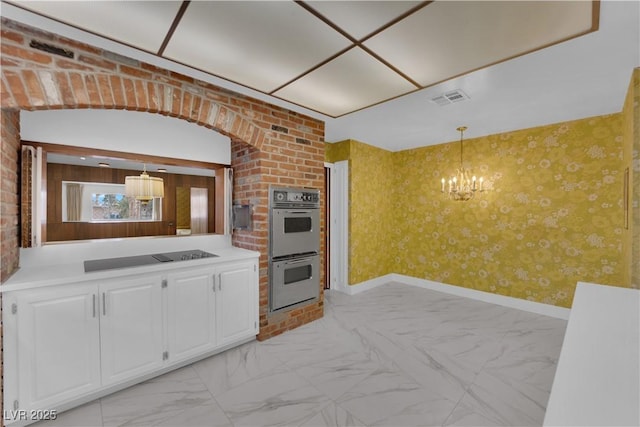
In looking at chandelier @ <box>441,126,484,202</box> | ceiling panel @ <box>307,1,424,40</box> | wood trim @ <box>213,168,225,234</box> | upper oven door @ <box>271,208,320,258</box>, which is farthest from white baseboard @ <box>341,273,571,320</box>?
ceiling panel @ <box>307,1,424,40</box>

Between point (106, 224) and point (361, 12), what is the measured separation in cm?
273

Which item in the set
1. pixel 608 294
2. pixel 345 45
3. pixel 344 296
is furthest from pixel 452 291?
pixel 345 45

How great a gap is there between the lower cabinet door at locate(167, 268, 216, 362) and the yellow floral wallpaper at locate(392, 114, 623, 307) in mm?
3623

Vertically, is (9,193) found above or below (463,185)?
below

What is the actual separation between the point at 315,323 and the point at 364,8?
3.02 meters

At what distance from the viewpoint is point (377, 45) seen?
177cm

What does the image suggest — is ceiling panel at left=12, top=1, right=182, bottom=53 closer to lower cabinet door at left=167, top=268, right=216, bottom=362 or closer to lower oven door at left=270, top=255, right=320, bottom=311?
lower cabinet door at left=167, top=268, right=216, bottom=362

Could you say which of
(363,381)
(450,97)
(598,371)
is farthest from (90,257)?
(450,97)

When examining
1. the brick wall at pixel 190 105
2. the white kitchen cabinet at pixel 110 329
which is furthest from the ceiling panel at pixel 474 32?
the white kitchen cabinet at pixel 110 329

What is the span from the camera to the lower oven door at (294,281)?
288cm

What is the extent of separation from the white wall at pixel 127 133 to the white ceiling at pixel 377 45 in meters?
0.77

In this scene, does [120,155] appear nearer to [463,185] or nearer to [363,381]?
[363,381]

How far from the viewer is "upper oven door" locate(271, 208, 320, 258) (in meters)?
2.86

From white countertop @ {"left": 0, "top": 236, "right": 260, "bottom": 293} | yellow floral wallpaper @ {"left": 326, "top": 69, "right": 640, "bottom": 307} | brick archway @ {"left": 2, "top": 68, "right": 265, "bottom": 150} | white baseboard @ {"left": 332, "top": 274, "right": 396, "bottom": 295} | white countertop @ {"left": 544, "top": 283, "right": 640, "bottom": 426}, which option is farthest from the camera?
white baseboard @ {"left": 332, "top": 274, "right": 396, "bottom": 295}
